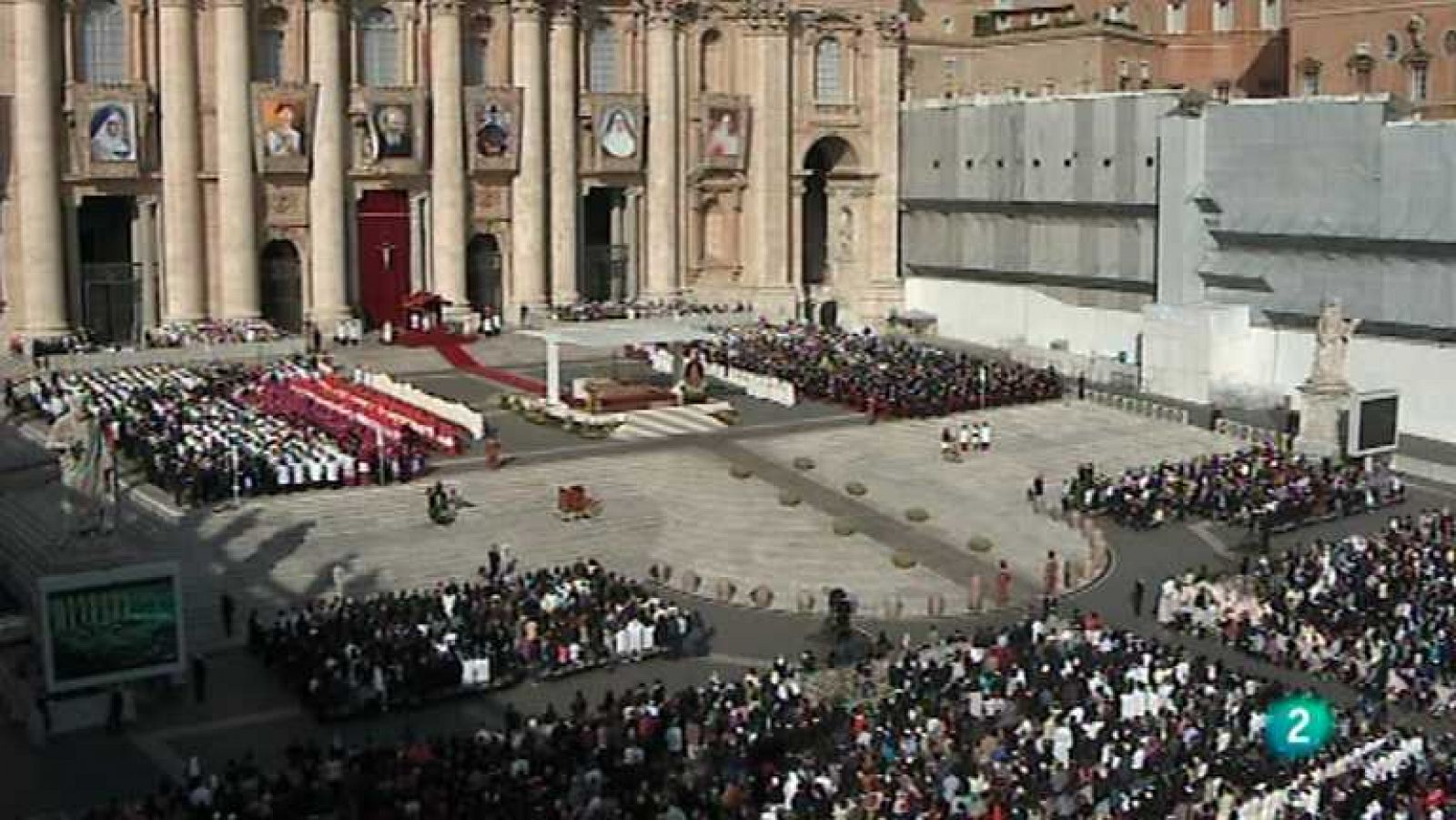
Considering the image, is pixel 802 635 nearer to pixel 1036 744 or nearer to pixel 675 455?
pixel 1036 744

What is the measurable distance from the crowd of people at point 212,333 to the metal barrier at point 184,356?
1.99ft

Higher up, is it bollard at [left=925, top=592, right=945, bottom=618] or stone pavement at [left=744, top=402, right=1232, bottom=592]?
stone pavement at [left=744, top=402, right=1232, bottom=592]

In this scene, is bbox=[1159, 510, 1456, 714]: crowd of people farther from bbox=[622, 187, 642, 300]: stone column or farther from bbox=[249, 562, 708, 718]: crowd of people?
bbox=[622, 187, 642, 300]: stone column

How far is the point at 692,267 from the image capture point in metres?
83.7

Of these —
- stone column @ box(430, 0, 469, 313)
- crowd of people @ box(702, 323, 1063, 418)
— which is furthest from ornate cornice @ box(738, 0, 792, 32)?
crowd of people @ box(702, 323, 1063, 418)

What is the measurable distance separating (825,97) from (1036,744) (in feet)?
192

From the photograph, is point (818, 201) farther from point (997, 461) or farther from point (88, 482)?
point (88, 482)

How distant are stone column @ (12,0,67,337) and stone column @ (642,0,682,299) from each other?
80.6ft

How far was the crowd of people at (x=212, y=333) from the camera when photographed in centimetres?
6788

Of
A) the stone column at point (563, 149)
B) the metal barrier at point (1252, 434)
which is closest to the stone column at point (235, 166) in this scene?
the stone column at point (563, 149)

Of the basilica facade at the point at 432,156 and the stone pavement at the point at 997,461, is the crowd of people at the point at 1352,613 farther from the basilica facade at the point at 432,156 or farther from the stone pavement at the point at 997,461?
the basilica facade at the point at 432,156

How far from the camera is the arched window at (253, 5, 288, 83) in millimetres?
71438

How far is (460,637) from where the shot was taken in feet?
118

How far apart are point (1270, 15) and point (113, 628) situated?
7577 cm
